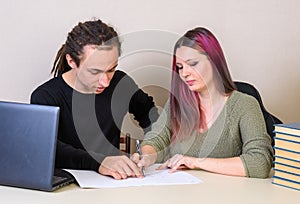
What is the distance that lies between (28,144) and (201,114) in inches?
28.0

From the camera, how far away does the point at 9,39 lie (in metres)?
2.36

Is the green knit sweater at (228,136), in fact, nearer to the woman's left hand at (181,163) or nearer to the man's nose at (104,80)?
the woman's left hand at (181,163)

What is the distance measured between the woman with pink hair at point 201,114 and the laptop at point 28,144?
412 mm

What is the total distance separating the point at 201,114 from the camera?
6.42ft

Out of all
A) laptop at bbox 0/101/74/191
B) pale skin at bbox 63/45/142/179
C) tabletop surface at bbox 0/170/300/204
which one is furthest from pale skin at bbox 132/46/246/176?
laptop at bbox 0/101/74/191

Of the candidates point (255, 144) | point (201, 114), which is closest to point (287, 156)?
point (255, 144)

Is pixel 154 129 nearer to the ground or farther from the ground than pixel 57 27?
nearer to the ground

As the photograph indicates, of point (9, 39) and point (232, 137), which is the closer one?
point (232, 137)

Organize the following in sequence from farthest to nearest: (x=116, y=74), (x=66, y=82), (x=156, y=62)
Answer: (x=156, y=62)
(x=116, y=74)
(x=66, y=82)

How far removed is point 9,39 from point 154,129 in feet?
2.73

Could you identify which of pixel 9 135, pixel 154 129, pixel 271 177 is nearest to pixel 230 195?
pixel 271 177

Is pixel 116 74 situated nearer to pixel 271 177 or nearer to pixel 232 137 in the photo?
pixel 232 137

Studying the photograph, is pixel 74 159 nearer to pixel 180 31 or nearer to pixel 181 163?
pixel 181 163

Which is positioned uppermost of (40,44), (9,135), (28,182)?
(40,44)
